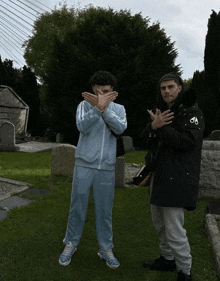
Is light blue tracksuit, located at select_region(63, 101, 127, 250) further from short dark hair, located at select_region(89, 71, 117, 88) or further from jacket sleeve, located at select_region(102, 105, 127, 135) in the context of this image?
short dark hair, located at select_region(89, 71, 117, 88)

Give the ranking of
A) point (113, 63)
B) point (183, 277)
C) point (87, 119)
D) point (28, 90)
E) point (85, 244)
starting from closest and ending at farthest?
point (183, 277)
point (87, 119)
point (85, 244)
point (113, 63)
point (28, 90)

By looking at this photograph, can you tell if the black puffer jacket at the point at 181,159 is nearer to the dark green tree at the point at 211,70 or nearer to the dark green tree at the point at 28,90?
the dark green tree at the point at 211,70

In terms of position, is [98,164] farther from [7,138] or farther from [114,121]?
[7,138]

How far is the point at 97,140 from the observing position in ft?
9.04

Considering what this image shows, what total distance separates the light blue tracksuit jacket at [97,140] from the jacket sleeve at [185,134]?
20.7 inches

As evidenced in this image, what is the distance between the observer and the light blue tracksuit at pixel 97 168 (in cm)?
271

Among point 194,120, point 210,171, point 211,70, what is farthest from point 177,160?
point 211,70

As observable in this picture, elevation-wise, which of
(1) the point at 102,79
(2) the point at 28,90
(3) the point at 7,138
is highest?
(2) the point at 28,90

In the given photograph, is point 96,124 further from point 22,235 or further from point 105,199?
point 22,235

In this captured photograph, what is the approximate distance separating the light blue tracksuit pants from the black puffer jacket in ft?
1.76

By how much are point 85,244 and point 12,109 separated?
16470mm

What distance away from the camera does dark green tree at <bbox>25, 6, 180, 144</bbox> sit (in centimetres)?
1488

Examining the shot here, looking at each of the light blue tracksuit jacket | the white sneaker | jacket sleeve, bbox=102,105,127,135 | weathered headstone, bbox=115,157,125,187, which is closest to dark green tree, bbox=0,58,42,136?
weathered headstone, bbox=115,157,125,187

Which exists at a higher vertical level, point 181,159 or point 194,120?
point 194,120
